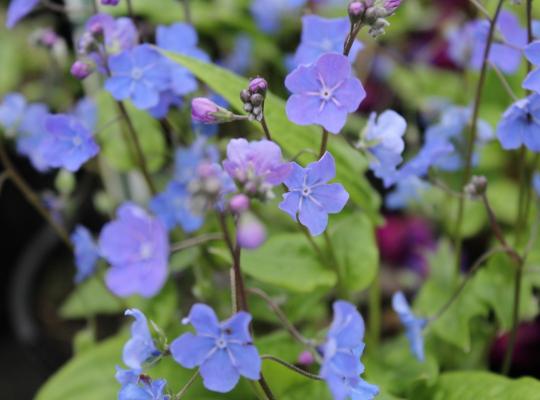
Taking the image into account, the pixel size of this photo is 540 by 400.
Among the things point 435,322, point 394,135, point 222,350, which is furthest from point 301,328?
point 222,350

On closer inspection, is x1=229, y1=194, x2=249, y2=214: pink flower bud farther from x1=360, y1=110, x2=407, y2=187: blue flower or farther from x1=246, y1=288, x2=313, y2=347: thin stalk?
x1=360, y1=110, x2=407, y2=187: blue flower

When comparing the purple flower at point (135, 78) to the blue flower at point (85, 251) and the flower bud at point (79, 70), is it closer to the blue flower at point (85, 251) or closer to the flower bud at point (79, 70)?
the flower bud at point (79, 70)

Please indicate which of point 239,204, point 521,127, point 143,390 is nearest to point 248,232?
point 239,204

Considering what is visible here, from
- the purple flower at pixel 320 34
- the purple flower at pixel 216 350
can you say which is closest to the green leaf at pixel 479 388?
the purple flower at pixel 216 350

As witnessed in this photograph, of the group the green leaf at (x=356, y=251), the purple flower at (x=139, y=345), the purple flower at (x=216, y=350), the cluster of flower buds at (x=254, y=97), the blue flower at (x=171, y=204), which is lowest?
the green leaf at (x=356, y=251)

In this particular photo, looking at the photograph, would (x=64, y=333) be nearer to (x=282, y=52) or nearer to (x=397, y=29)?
(x=282, y=52)

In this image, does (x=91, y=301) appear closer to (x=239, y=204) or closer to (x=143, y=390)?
(x=143, y=390)
